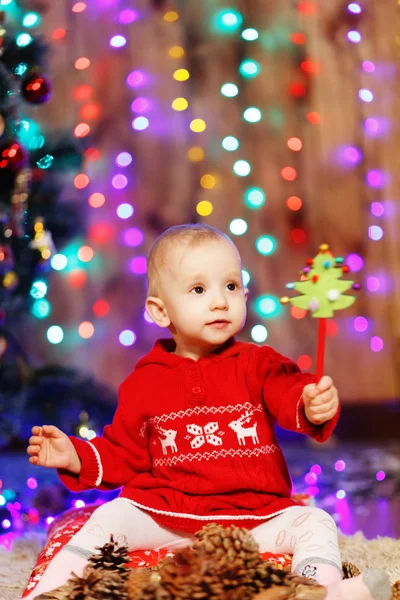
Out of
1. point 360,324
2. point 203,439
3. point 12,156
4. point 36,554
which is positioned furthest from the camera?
point 360,324

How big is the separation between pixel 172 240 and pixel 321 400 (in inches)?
16.4

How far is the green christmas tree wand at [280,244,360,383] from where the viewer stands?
0.97 metres

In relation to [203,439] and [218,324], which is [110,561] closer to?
[203,439]

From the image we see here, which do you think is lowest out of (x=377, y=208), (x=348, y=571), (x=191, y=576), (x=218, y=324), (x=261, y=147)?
(x=348, y=571)

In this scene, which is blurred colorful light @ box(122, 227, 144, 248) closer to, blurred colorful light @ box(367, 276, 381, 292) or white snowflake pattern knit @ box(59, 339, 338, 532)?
blurred colorful light @ box(367, 276, 381, 292)

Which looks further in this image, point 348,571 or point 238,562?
point 348,571

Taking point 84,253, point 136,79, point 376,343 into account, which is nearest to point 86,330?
point 84,253

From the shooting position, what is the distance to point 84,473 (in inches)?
50.1

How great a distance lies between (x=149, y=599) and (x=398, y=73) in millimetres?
2147

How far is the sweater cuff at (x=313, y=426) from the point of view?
1069 mm

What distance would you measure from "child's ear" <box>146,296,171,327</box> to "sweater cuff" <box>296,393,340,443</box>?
1.03 ft

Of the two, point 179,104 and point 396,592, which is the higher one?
point 179,104

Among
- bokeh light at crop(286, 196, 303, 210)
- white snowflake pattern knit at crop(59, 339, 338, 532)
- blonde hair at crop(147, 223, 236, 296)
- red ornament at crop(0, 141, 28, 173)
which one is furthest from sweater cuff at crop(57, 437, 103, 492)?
bokeh light at crop(286, 196, 303, 210)

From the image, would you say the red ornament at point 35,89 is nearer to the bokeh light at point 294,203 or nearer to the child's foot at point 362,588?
the bokeh light at point 294,203
